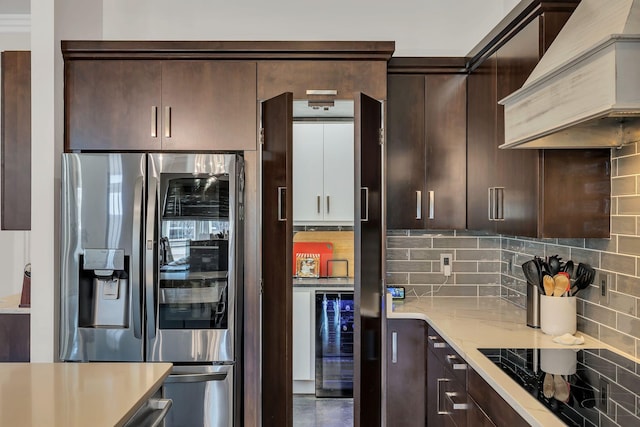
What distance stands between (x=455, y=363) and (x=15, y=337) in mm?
2482

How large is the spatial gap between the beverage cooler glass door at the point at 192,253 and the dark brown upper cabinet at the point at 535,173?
135 centimetres

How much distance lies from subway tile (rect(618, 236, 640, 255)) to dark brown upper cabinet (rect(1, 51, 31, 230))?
290cm

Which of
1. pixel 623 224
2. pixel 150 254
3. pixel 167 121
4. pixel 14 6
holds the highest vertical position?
pixel 14 6

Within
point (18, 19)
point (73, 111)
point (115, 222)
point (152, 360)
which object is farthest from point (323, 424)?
point (18, 19)

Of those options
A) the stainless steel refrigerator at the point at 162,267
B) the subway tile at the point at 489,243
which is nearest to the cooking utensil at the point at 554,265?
the subway tile at the point at 489,243

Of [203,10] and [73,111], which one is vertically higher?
[203,10]

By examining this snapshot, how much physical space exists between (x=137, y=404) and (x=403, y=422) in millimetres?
1781

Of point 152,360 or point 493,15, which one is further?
point 493,15

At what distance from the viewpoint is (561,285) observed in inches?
81.5

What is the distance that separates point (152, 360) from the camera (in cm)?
250

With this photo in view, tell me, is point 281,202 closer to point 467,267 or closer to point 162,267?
point 162,267

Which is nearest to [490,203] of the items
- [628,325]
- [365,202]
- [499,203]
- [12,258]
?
[499,203]

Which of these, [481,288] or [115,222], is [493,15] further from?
[115,222]

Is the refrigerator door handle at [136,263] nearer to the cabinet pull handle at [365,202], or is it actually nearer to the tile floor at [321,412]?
the cabinet pull handle at [365,202]
